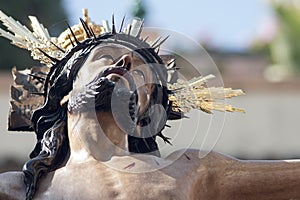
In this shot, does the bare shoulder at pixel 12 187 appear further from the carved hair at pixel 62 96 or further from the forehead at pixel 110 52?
the forehead at pixel 110 52

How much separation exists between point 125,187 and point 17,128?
564 mm

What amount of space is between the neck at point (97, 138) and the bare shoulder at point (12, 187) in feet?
0.43

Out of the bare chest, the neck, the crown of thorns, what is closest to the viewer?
the bare chest

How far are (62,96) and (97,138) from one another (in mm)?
159

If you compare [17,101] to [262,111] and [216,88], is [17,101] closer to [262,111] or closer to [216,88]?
[216,88]

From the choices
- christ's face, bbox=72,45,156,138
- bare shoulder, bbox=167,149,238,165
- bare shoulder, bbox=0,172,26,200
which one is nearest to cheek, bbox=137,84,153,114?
christ's face, bbox=72,45,156,138

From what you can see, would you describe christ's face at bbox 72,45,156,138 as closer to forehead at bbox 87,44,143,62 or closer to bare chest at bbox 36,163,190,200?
forehead at bbox 87,44,143,62

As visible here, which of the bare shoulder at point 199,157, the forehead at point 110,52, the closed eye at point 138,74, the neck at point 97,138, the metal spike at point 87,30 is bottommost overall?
the bare shoulder at point 199,157

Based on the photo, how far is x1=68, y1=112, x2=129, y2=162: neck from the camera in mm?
2797

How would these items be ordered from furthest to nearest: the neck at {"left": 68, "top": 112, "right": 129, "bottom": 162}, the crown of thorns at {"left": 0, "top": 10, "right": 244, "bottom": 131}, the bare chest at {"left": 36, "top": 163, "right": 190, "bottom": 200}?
1. the crown of thorns at {"left": 0, "top": 10, "right": 244, "bottom": 131}
2. the neck at {"left": 68, "top": 112, "right": 129, "bottom": 162}
3. the bare chest at {"left": 36, "top": 163, "right": 190, "bottom": 200}

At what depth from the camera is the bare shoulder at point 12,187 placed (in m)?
2.73

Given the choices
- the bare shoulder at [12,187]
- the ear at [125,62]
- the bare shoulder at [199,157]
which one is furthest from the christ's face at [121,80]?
the bare shoulder at [12,187]

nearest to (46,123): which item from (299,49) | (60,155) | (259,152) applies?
(60,155)

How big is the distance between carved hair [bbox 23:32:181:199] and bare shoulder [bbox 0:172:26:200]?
7cm
